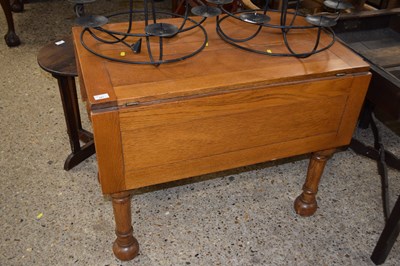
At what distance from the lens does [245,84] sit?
128 cm

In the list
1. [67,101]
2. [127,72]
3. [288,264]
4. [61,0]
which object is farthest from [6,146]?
[61,0]

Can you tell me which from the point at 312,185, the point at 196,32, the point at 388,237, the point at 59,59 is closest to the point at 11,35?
the point at 59,59

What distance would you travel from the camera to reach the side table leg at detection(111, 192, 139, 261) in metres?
1.41

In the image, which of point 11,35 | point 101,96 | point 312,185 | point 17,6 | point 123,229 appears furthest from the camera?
point 17,6

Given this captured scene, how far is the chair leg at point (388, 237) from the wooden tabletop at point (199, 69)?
1.70 feet

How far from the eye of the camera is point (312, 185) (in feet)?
5.63

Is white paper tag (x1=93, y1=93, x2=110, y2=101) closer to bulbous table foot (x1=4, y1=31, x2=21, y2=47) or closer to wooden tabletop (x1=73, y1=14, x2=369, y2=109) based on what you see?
wooden tabletop (x1=73, y1=14, x2=369, y2=109)

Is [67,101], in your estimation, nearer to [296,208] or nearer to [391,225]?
[296,208]

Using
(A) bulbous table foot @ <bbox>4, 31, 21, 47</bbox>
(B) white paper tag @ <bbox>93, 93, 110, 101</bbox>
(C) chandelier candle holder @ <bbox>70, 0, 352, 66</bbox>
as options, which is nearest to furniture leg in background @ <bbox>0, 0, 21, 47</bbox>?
(A) bulbous table foot @ <bbox>4, 31, 21, 47</bbox>

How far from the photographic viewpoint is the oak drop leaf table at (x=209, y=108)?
1.21 metres

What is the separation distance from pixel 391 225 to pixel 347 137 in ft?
1.15

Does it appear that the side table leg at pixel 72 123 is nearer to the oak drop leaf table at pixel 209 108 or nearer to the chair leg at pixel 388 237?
the oak drop leaf table at pixel 209 108

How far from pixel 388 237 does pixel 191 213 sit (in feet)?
2.50

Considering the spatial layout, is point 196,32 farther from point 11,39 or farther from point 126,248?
point 11,39
